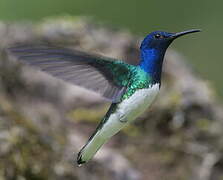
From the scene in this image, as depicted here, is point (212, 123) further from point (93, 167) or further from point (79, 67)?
point (79, 67)

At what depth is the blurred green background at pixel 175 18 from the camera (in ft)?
25.3

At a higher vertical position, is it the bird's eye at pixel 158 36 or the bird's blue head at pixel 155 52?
the bird's eye at pixel 158 36

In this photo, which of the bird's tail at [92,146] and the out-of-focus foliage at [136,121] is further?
the out-of-focus foliage at [136,121]

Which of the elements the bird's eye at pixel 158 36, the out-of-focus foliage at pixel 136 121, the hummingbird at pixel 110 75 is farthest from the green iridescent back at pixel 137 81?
the out-of-focus foliage at pixel 136 121

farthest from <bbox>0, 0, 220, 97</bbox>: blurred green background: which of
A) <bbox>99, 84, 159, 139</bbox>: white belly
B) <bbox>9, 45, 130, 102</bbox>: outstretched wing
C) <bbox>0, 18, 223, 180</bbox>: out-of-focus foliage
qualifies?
<bbox>99, 84, 159, 139</bbox>: white belly

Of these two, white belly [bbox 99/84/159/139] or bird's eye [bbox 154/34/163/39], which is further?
bird's eye [bbox 154/34/163/39]

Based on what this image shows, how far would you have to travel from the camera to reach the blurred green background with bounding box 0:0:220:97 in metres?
7.70

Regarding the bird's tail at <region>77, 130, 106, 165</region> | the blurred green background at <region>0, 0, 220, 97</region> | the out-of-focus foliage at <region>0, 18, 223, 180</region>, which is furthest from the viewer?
the blurred green background at <region>0, 0, 220, 97</region>

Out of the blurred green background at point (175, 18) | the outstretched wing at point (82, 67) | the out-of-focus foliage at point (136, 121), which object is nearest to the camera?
the outstretched wing at point (82, 67)

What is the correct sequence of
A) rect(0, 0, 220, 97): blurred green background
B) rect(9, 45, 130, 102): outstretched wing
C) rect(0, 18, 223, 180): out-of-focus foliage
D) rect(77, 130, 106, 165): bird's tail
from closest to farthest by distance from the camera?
1. rect(9, 45, 130, 102): outstretched wing
2. rect(77, 130, 106, 165): bird's tail
3. rect(0, 18, 223, 180): out-of-focus foliage
4. rect(0, 0, 220, 97): blurred green background

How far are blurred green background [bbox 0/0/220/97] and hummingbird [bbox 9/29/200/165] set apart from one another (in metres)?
3.82

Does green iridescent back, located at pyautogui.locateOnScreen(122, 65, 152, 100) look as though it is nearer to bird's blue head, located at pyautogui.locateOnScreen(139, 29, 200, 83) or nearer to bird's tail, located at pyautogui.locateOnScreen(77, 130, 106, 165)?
bird's blue head, located at pyautogui.locateOnScreen(139, 29, 200, 83)

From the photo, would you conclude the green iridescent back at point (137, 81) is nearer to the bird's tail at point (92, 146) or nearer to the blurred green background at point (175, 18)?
the bird's tail at point (92, 146)

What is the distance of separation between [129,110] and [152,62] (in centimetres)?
33
